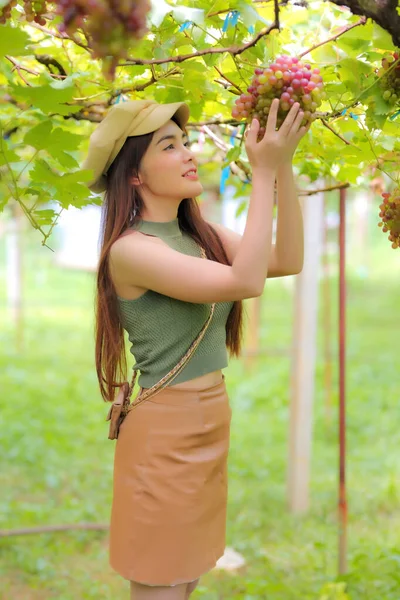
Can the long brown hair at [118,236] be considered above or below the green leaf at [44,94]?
below

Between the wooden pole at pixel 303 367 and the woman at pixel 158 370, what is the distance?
182 cm

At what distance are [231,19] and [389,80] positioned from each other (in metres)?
0.32

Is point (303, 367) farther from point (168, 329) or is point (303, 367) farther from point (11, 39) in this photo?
point (11, 39)

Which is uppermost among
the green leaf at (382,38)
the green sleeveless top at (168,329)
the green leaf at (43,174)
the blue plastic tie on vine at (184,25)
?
the blue plastic tie on vine at (184,25)

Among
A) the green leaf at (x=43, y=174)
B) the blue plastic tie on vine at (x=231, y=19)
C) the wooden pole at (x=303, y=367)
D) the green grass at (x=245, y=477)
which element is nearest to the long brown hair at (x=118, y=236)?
the green leaf at (x=43, y=174)

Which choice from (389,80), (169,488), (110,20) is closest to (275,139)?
(389,80)

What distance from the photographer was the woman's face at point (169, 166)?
66.9 inches

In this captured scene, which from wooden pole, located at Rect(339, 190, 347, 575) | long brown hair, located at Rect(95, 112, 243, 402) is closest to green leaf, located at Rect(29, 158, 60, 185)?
long brown hair, located at Rect(95, 112, 243, 402)

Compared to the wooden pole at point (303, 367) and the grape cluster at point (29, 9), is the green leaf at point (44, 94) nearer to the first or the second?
the grape cluster at point (29, 9)

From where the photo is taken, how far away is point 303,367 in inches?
145

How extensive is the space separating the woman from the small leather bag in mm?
11

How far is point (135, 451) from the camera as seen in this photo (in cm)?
173

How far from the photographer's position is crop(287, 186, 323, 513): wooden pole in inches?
140

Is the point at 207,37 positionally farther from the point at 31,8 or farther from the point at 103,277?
the point at 103,277
